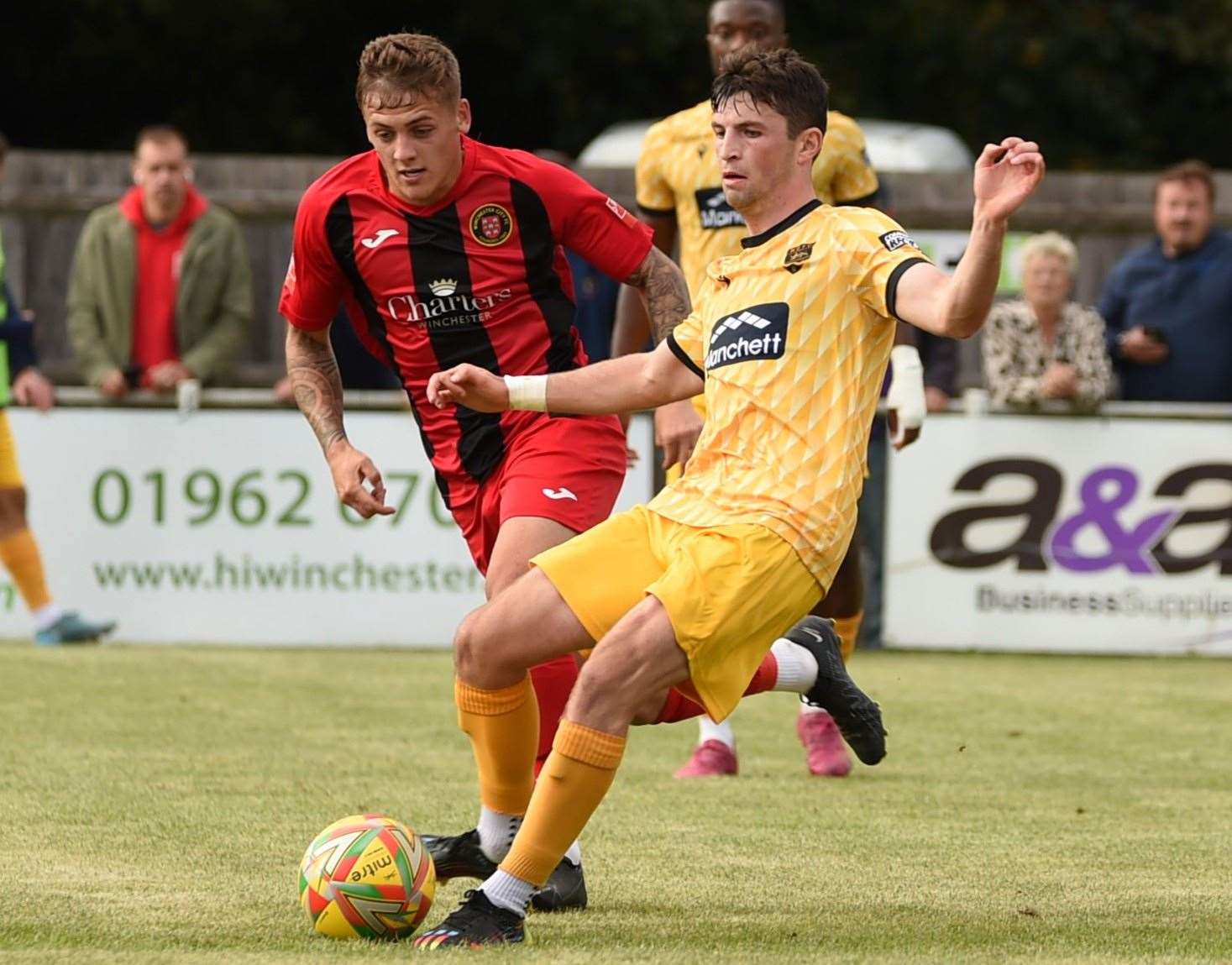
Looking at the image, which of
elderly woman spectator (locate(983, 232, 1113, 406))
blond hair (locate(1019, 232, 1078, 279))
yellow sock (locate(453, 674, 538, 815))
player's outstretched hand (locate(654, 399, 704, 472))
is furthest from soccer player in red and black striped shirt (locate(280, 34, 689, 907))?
blond hair (locate(1019, 232, 1078, 279))

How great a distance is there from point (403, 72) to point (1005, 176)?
1.75 m

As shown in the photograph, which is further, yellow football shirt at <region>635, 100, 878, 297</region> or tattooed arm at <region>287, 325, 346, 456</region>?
yellow football shirt at <region>635, 100, 878, 297</region>

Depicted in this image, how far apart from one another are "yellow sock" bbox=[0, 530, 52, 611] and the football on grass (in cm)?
650

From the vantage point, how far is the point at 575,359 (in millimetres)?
6535

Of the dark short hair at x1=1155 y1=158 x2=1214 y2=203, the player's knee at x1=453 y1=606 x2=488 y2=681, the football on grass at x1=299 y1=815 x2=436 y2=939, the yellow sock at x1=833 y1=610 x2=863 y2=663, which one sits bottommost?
the yellow sock at x1=833 y1=610 x2=863 y2=663

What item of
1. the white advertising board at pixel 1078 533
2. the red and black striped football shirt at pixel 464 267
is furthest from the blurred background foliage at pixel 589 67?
the red and black striped football shirt at pixel 464 267

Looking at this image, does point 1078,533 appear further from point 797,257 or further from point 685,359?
point 797,257

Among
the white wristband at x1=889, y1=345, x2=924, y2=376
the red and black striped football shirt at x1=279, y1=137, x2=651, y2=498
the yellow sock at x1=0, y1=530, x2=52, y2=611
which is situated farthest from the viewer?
the yellow sock at x1=0, y1=530, x2=52, y2=611

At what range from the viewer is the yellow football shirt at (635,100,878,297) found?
8.12 metres

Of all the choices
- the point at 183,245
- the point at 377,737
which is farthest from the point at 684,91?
the point at 377,737

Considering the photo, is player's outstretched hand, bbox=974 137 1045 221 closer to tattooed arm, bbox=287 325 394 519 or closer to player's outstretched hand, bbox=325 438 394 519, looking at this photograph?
player's outstretched hand, bbox=325 438 394 519

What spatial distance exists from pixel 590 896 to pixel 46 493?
6839 millimetres

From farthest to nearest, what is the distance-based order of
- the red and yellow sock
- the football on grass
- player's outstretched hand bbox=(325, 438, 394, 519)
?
the red and yellow sock → player's outstretched hand bbox=(325, 438, 394, 519) → the football on grass

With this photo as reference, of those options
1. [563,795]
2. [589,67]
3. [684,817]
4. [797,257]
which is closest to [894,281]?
[797,257]
